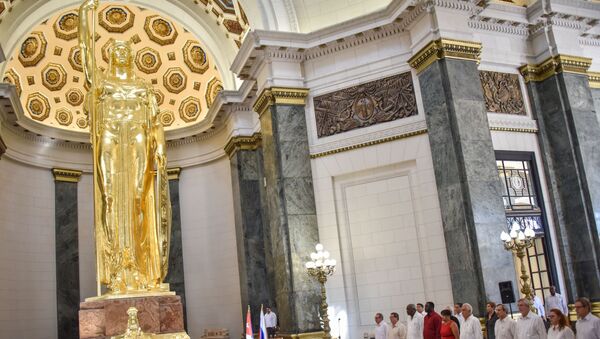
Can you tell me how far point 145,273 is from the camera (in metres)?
8.05

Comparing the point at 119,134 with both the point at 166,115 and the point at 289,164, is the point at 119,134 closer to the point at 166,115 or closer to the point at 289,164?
the point at 289,164

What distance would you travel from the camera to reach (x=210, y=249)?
19000 mm

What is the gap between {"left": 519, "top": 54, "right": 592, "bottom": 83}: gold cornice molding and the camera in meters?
13.9

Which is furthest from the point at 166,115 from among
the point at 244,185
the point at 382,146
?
the point at 382,146

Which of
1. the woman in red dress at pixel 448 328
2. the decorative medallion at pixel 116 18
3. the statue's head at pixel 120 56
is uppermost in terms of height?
the decorative medallion at pixel 116 18

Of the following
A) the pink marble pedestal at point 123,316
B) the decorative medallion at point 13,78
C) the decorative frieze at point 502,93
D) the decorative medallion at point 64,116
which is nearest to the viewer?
the pink marble pedestal at point 123,316

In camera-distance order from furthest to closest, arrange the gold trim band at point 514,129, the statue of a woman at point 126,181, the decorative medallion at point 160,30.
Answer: the decorative medallion at point 160,30, the gold trim band at point 514,129, the statue of a woman at point 126,181

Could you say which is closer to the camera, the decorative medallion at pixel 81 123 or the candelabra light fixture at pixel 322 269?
the candelabra light fixture at pixel 322 269

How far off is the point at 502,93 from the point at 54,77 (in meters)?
13.9

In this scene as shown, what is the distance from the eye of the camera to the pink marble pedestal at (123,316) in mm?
7207

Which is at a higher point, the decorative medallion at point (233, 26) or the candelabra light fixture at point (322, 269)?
the decorative medallion at point (233, 26)

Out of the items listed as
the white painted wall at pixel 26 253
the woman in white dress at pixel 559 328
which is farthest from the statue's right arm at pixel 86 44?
the white painted wall at pixel 26 253

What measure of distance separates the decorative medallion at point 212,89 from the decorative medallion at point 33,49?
528 cm

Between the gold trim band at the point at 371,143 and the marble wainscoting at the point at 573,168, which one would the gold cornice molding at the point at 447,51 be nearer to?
the gold trim band at the point at 371,143
